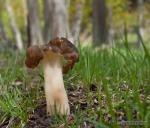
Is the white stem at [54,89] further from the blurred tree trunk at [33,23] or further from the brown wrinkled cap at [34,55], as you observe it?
the blurred tree trunk at [33,23]

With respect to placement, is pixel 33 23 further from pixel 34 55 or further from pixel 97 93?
pixel 34 55

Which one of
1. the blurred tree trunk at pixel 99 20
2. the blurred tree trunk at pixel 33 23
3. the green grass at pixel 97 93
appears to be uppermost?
the blurred tree trunk at pixel 99 20

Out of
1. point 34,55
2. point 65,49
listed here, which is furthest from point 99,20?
point 34,55

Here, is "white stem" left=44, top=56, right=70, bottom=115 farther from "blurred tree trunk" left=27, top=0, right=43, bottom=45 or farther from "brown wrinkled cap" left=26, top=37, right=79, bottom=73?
"blurred tree trunk" left=27, top=0, right=43, bottom=45

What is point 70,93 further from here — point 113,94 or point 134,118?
point 134,118

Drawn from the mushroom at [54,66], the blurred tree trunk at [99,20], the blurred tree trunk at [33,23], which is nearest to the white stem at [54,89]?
the mushroom at [54,66]

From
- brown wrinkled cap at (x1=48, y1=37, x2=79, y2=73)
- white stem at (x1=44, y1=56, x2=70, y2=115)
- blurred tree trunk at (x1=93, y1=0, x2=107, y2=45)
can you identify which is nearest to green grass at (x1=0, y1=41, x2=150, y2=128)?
white stem at (x1=44, y1=56, x2=70, y2=115)

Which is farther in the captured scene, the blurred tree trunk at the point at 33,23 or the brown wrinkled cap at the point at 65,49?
the blurred tree trunk at the point at 33,23

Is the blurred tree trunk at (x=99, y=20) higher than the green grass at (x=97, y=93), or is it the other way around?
the blurred tree trunk at (x=99, y=20)
